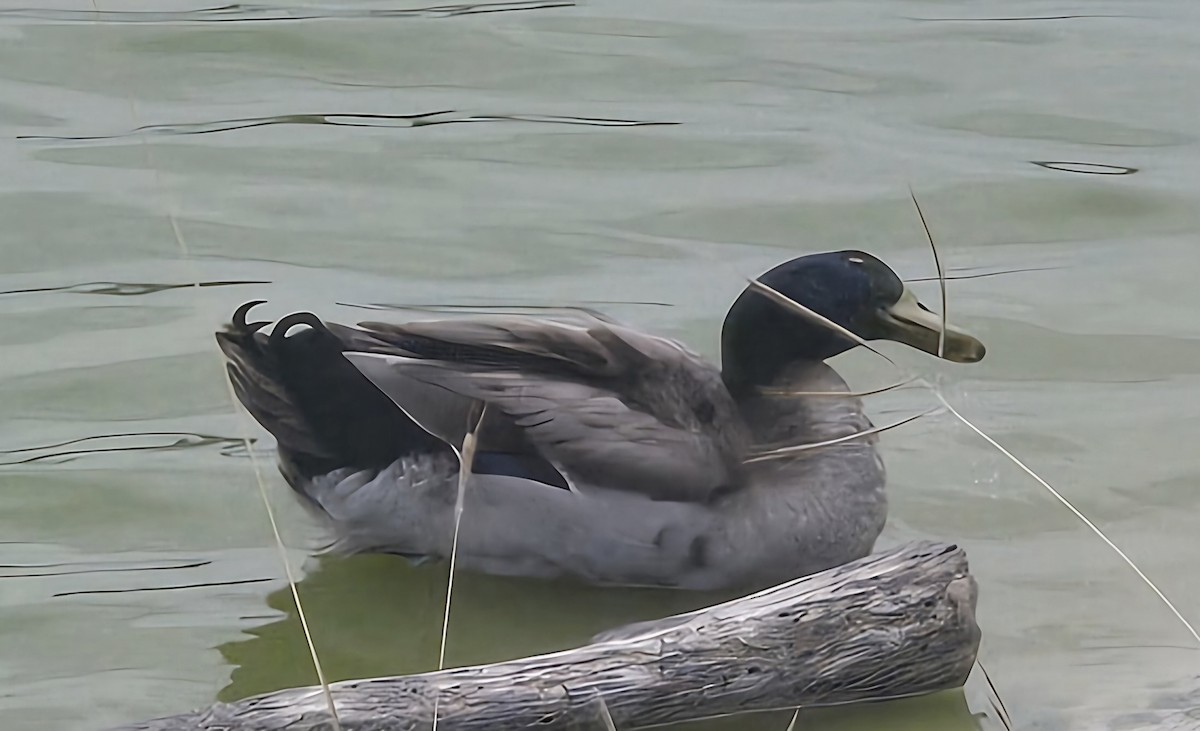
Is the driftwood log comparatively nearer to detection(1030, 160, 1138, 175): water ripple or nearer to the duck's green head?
the duck's green head

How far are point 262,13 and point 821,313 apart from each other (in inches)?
157

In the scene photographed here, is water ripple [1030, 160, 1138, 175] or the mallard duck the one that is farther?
water ripple [1030, 160, 1138, 175]

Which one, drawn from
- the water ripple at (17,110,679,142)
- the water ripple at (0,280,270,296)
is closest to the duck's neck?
the water ripple at (0,280,270,296)

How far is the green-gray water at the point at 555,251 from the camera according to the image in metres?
4.32

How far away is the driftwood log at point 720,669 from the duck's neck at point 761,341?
3.05 feet

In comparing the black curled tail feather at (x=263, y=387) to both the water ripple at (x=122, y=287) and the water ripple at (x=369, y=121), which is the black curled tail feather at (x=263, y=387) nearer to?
the water ripple at (x=122, y=287)

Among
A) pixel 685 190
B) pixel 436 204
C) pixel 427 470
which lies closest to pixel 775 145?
pixel 685 190

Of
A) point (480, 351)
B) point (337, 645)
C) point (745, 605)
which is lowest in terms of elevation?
point (337, 645)

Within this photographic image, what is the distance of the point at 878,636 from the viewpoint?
380 cm

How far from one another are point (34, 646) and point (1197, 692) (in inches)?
91.9

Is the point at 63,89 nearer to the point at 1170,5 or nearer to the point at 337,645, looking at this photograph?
the point at 337,645

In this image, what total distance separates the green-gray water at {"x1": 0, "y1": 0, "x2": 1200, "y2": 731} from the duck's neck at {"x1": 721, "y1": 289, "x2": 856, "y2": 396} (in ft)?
1.45

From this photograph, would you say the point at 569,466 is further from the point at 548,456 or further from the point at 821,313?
the point at 821,313

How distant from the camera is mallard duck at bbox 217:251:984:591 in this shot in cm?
439
